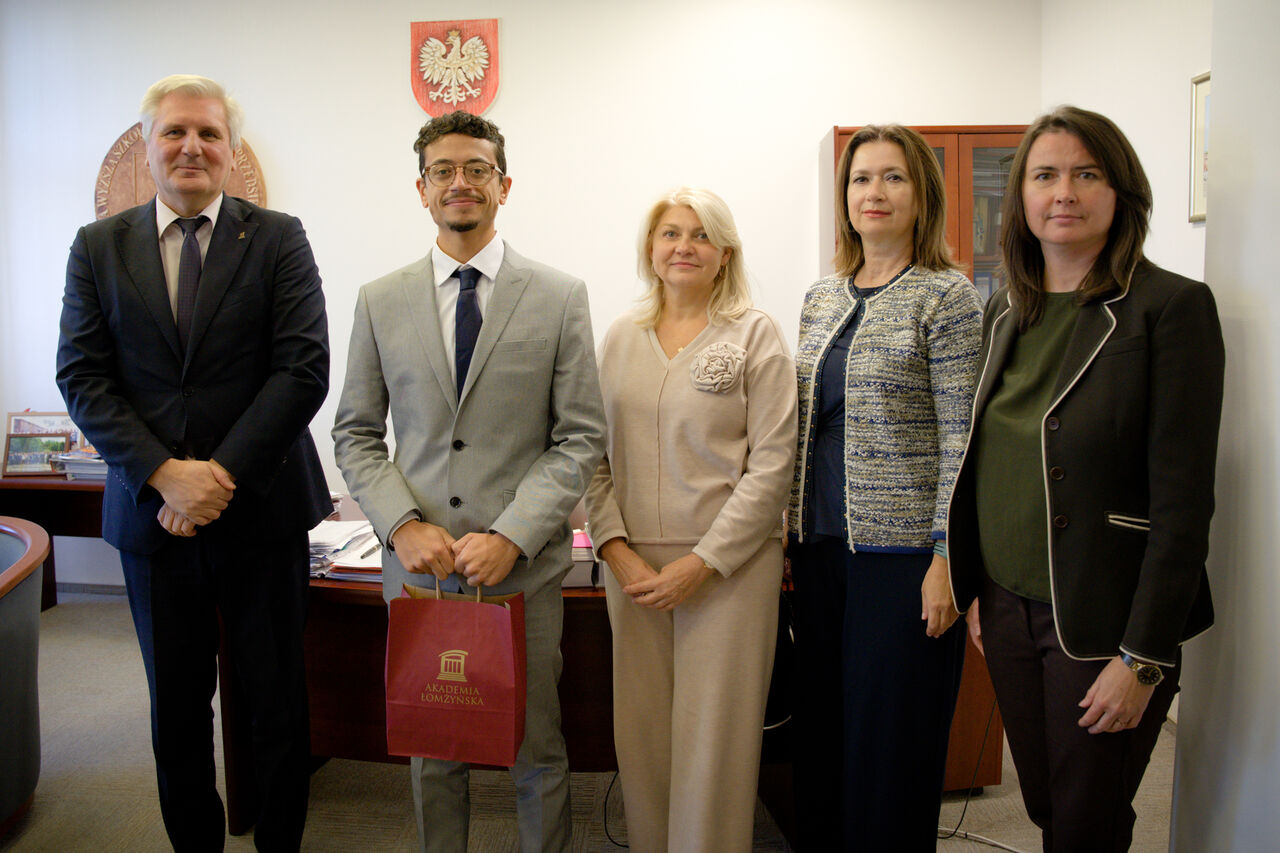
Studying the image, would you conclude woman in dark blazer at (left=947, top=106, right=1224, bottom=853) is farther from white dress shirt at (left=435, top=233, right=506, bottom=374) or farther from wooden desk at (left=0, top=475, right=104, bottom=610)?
wooden desk at (left=0, top=475, right=104, bottom=610)

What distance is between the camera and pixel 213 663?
5.76 ft

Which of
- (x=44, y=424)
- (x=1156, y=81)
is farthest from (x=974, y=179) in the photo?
(x=44, y=424)

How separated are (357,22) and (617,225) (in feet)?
5.36

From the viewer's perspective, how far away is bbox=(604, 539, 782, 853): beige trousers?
1.62 metres

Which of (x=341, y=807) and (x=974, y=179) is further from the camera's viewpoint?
(x=974, y=179)

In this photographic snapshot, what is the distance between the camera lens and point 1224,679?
1315mm

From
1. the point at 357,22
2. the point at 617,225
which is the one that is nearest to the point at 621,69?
the point at 617,225

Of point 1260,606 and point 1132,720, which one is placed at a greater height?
point 1260,606

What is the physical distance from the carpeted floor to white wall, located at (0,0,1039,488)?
5.93 ft

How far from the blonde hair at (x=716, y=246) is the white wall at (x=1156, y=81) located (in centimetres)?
175

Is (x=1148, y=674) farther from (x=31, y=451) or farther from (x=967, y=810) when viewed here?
(x=31, y=451)

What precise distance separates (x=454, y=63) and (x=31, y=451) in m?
2.83

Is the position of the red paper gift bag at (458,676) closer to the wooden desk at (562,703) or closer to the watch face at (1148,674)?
the wooden desk at (562,703)

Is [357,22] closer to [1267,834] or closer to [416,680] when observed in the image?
[416,680]
